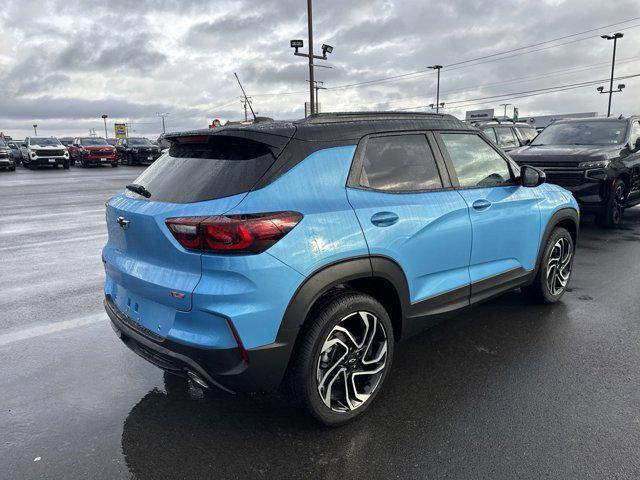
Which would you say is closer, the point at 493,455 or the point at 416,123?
the point at 493,455

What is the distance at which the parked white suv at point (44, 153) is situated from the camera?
2938cm

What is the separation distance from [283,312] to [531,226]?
2.65 meters

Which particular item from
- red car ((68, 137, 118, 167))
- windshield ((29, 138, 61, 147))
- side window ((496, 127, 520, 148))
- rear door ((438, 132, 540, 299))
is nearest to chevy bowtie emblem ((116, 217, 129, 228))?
rear door ((438, 132, 540, 299))

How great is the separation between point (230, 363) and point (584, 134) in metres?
9.52

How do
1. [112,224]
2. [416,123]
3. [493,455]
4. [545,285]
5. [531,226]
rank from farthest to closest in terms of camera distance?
[545,285] → [531,226] → [416,123] → [112,224] → [493,455]

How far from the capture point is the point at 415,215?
10.4ft

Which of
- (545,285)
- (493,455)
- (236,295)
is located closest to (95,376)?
(236,295)

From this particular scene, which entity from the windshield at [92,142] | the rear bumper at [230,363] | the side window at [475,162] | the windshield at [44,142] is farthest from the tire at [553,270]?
the windshield at [92,142]

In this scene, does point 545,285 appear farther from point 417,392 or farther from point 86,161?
point 86,161

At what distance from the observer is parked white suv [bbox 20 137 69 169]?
29.4 m

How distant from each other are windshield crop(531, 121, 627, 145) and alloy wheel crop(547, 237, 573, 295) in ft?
17.9

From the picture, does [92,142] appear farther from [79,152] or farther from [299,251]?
[299,251]

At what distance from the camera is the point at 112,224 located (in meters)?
3.21

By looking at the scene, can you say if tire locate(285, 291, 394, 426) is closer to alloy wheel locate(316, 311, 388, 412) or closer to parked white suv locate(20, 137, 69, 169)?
alloy wheel locate(316, 311, 388, 412)
